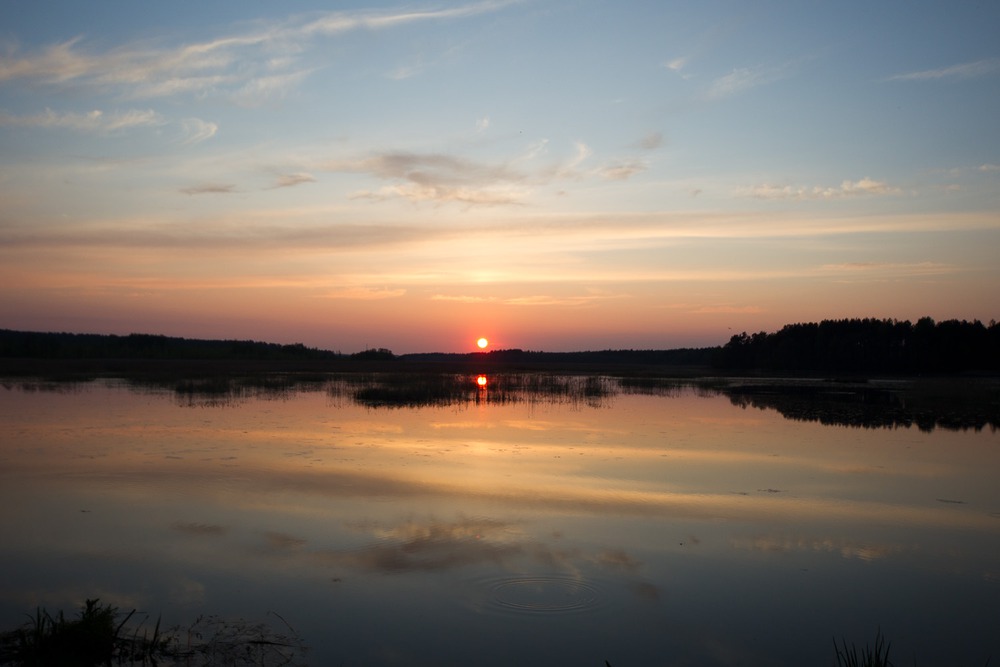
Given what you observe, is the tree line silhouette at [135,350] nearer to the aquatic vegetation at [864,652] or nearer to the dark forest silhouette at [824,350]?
the dark forest silhouette at [824,350]

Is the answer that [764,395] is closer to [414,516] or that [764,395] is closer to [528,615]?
[414,516]

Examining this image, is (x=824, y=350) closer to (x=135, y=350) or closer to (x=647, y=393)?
(x=647, y=393)

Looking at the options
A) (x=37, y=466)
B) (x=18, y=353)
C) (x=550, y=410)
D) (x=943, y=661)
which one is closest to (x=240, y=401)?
(x=550, y=410)

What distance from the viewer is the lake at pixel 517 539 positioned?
5.96 m

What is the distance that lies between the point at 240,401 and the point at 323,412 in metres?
4.24

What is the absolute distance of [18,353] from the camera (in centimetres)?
5681

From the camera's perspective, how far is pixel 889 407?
88.6 ft

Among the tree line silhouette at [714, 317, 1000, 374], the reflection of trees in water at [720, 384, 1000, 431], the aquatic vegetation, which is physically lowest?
the aquatic vegetation

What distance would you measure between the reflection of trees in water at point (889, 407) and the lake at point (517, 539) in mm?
3840

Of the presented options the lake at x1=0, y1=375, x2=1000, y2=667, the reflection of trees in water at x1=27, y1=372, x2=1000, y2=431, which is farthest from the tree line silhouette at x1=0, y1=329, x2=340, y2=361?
the lake at x1=0, y1=375, x2=1000, y2=667

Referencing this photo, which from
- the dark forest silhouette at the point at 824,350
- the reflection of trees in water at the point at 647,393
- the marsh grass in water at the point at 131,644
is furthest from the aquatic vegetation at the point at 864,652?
the dark forest silhouette at the point at 824,350

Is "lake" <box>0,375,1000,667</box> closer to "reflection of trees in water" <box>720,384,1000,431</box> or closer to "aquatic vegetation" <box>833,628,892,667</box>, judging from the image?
"aquatic vegetation" <box>833,628,892,667</box>

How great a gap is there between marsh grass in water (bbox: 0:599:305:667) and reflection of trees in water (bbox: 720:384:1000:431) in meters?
19.2

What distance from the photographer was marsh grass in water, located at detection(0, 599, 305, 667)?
16.4ft
